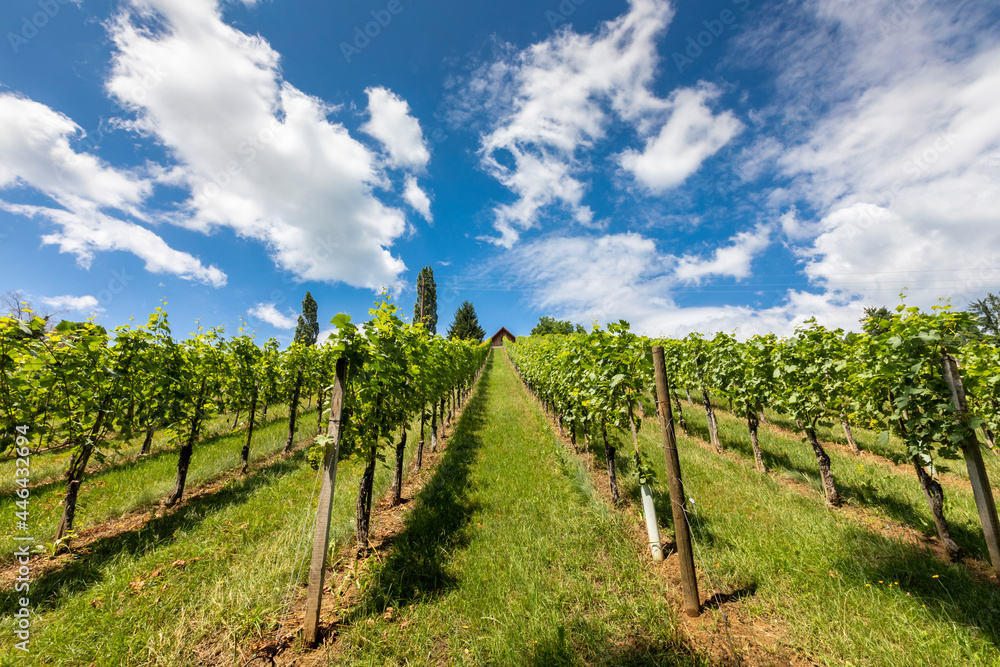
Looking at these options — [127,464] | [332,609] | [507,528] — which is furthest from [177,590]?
[127,464]

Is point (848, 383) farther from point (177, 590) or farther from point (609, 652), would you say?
point (177, 590)

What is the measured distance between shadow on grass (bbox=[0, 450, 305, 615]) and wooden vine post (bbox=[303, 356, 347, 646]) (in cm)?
317

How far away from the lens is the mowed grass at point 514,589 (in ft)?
10.3

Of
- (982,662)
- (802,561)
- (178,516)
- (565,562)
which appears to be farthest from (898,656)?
(178,516)

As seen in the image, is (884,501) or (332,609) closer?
(332,609)

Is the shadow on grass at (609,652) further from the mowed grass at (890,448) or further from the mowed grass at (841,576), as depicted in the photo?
the mowed grass at (890,448)

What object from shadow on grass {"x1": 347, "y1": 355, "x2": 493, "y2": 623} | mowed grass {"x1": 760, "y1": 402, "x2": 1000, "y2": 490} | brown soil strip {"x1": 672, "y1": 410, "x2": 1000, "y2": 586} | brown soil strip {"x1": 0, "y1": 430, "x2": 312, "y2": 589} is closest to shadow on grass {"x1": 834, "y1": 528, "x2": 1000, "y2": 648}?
brown soil strip {"x1": 672, "y1": 410, "x2": 1000, "y2": 586}

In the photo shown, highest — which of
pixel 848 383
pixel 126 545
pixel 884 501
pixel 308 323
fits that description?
pixel 308 323

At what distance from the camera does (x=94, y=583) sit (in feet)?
13.4

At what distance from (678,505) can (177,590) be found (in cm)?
589

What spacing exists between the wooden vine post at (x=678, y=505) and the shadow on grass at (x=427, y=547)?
261 cm

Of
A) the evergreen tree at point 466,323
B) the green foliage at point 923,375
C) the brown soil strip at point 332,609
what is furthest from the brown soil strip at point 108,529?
the evergreen tree at point 466,323

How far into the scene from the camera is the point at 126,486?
7.04 metres

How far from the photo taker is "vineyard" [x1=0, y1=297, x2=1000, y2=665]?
325 centimetres
